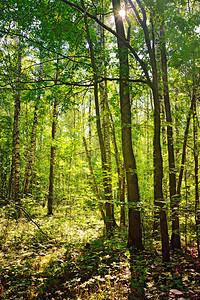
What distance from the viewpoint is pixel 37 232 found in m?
7.37

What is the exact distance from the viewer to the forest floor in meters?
3.62

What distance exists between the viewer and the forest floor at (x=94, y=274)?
3621 millimetres

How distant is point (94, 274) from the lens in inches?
178

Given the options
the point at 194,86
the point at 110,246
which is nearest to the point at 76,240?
the point at 110,246

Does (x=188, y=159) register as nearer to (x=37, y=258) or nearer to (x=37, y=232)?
(x=37, y=258)

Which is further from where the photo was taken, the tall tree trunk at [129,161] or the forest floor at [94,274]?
the tall tree trunk at [129,161]

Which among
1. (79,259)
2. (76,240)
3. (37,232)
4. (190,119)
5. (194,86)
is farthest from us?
(37,232)

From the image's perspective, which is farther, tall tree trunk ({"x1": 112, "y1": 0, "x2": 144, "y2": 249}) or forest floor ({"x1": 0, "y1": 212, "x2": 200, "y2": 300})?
tall tree trunk ({"x1": 112, "y1": 0, "x2": 144, "y2": 249})

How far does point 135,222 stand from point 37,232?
407cm

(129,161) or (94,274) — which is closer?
(94,274)

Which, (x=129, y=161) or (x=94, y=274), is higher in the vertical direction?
(x=129, y=161)

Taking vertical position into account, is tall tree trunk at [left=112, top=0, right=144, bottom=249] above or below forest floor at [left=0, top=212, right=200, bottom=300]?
above

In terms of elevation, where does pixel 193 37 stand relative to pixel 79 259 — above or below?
above

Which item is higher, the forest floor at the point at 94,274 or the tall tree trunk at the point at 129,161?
the tall tree trunk at the point at 129,161
